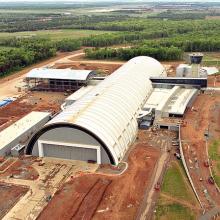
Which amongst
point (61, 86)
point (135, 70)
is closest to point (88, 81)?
point (61, 86)

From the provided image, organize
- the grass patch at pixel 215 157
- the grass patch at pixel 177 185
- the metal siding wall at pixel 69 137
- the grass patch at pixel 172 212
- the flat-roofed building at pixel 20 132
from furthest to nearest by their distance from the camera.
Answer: the flat-roofed building at pixel 20 132 → the metal siding wall at pixel 69 137 → the grass patch at pixel 215 157 → the grass patch at pixel 177 185 → the grass patch at pixel 172 212

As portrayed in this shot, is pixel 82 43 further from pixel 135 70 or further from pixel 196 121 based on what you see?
pixel 196 121

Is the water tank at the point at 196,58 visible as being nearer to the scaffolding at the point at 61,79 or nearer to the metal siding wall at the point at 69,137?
the scaffolding at the point at 61,79

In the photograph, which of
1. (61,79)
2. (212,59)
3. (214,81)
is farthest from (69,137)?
(212,59)

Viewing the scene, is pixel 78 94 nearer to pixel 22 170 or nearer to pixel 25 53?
pixel 22 170

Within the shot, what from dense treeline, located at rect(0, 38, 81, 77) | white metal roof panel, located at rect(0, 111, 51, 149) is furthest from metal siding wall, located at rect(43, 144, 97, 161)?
dense treeline, located at rect(0, 38, 81, 77)

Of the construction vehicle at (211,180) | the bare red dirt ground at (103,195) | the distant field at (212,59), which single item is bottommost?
the bare red dirt ground at (103,195)

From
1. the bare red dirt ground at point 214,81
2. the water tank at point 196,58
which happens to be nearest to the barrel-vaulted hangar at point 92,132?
the water tank at point 196,58
